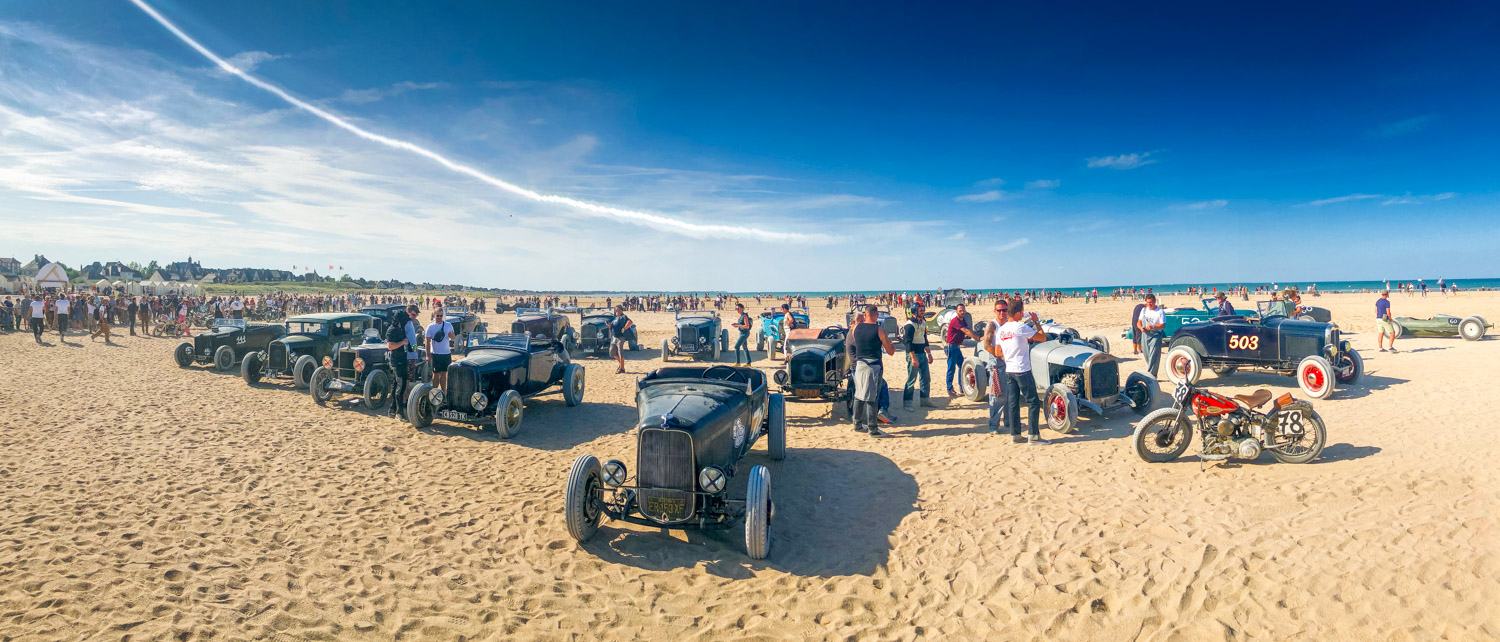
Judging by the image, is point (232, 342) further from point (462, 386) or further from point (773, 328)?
point (773, 328)

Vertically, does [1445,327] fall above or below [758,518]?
above

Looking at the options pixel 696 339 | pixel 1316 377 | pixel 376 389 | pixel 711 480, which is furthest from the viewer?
pixel 696 339

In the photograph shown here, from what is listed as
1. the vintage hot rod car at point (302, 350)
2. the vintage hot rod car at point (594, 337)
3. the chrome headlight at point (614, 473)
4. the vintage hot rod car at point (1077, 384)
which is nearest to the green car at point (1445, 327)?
the vintage hot rod car at point (1077, 384)

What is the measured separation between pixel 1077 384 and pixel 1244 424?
8.16 ft

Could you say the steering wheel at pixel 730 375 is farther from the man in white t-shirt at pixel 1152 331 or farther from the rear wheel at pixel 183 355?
the rear wheel at pixel 183 355

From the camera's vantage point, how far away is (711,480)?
201 inches

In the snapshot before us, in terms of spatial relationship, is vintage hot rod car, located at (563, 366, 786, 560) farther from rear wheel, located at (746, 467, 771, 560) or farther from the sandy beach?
the sandy beach

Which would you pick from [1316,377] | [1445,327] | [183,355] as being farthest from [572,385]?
[1445,327]

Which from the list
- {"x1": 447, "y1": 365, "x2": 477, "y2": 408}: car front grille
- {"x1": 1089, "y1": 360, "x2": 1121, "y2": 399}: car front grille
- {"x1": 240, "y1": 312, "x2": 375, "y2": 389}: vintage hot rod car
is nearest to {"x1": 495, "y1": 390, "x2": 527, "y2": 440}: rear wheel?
{"x1": 447, "y1": 365, "x2": 477, "y2": 408}: car front grille

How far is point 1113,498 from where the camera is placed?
19.8ft

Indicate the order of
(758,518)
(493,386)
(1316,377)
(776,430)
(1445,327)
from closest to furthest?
(758,518), (776,430), (493,386), (1316,377), (1445,327)

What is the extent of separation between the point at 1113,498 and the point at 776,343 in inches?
473

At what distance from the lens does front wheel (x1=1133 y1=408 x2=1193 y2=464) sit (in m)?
6.99

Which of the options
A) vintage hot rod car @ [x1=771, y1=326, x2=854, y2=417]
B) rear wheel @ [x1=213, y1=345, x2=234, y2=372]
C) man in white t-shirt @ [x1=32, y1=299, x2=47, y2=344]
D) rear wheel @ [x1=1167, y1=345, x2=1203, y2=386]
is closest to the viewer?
vintage hot rod car @ [x1=771, y1=326, x2=854, y2=417]
